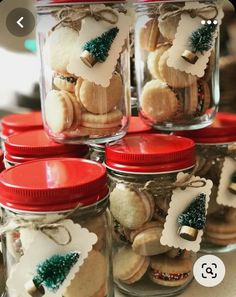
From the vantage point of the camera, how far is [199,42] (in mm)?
666

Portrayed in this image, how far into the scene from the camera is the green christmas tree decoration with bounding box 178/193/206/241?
60 cm

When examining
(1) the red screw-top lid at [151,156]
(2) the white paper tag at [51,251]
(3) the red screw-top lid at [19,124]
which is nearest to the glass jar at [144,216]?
(1) the red screw-top lid at [151,156]

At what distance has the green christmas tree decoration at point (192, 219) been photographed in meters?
0.60

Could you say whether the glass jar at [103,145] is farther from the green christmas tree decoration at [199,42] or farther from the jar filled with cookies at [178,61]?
the green christmas tree decoration at [199,42]

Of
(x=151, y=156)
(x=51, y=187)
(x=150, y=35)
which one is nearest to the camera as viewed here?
(x=51, y=187)

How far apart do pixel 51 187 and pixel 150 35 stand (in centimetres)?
31

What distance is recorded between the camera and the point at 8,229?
523 mm

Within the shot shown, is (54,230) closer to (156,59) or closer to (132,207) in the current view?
(132,207)

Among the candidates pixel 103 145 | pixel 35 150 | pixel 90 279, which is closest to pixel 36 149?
pixel 35 150

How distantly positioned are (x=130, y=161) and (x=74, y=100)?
0.11 m

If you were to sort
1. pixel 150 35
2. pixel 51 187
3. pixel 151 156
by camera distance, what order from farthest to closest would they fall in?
pixel 150 35
pixel 151 156
pixel 51 187

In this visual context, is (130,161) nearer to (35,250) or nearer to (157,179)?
(157,179)

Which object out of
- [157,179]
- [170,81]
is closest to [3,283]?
[157,179]

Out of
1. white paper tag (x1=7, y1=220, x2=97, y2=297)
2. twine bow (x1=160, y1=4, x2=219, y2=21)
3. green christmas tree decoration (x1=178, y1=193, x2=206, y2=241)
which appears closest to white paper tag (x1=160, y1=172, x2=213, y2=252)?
green christmas tree decoration (x1=178, y1=193, x2=206, y2=241)
